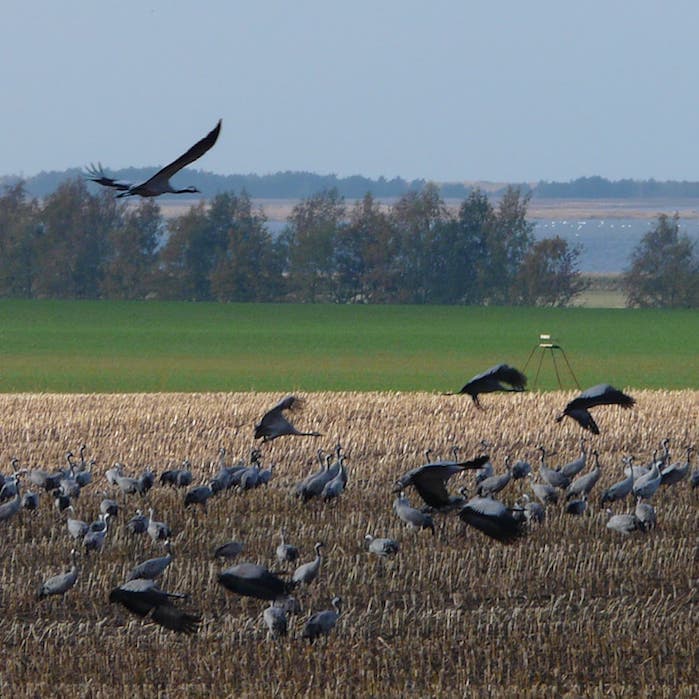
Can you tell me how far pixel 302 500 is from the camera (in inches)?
627

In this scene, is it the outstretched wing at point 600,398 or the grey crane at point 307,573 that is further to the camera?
the outstretched wing at point 600,398

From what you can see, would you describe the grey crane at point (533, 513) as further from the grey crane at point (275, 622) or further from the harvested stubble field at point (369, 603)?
the grey crane at point (275, 622)

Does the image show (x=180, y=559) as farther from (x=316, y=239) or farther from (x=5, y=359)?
(x=316, y=239)

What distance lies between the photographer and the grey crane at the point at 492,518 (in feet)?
38.8

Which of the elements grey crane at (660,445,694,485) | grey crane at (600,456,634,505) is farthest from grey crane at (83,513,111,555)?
grey crane at (660,445,694,485)

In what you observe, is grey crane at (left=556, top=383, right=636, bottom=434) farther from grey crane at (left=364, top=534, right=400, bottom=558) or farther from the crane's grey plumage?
the crane's grey plumage

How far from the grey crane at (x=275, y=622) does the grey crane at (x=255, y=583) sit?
673 millimetres

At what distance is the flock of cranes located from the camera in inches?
427

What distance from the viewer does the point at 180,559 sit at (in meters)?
13.1

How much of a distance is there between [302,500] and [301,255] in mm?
47328

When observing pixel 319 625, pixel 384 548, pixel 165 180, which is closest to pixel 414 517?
pixel 384 548

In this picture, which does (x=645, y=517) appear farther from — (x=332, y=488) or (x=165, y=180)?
(x=165, y=180)

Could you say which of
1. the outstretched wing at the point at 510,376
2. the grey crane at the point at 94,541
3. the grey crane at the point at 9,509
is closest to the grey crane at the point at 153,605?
the grey crane at the point at 94,541

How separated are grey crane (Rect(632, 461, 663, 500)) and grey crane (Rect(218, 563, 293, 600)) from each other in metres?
5.33
